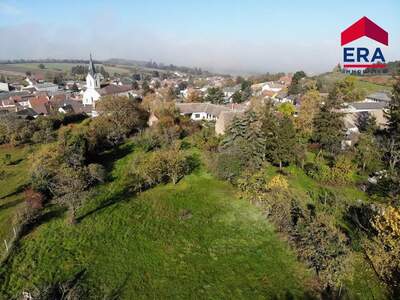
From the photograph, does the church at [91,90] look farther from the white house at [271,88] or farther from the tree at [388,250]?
the tree at [388,250]

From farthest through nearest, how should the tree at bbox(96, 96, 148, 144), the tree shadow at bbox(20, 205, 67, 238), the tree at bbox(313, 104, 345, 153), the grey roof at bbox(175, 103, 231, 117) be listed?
the grey roof at bbox(175, 103, 231, 117), the tree at bbox(96, 96, 148, 144), the tree at bbox(313, 104, 345, 153), the tree shadow at bbox(20, 205, 67, 238)

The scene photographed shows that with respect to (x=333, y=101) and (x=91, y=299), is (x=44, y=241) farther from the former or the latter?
(x=333, y=101)

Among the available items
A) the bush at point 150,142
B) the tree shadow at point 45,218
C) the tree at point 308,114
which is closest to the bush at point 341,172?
the tree at point 308,114

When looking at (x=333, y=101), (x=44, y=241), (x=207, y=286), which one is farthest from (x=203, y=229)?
(x=333, y=101)

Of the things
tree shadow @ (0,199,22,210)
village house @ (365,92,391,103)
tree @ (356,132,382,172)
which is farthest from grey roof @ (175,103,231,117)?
village house @ (365,92,391,103)

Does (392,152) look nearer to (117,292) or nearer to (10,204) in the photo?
(117,292)

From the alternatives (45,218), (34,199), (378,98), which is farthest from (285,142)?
(378,98)

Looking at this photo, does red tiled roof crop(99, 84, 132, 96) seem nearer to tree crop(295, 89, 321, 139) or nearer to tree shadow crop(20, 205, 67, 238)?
tree crop(295, 89, 321, 139)
